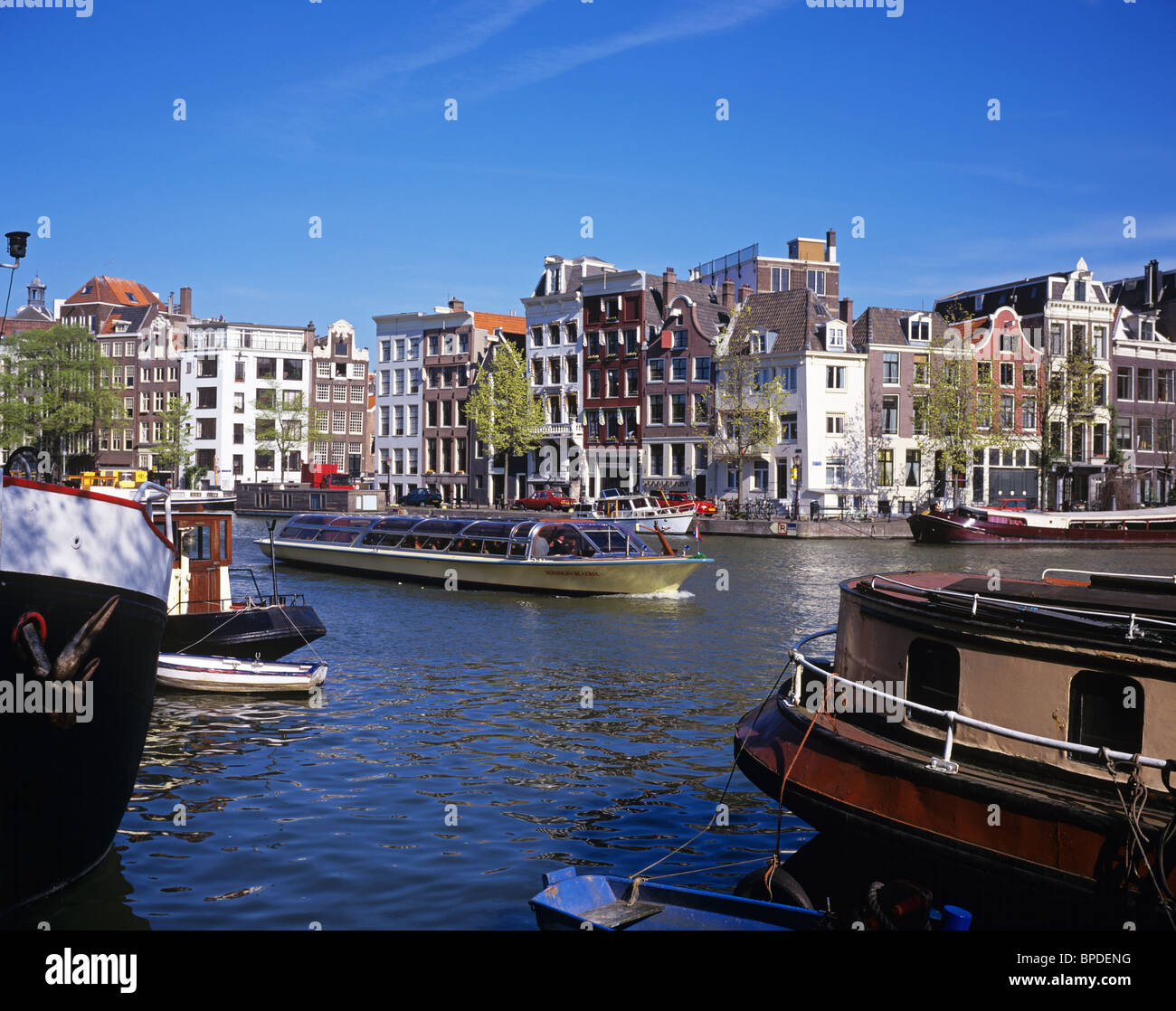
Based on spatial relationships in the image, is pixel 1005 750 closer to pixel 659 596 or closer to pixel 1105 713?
pixel 1105 713

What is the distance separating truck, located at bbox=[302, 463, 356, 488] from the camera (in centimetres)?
9519

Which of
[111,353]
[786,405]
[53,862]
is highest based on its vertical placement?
[111,353]

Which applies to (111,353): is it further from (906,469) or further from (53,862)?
(53,862)

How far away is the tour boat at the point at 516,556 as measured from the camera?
36.5 meters

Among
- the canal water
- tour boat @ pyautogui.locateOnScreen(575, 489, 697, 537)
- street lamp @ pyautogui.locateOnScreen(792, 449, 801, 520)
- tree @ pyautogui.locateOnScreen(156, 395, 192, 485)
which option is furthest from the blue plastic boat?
tree @ pyautogui.locateOnScreen(156, 395, 192, 485)

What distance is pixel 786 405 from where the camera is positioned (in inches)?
2995

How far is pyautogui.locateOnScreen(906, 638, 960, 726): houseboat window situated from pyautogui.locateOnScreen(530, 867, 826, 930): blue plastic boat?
2.46 meters

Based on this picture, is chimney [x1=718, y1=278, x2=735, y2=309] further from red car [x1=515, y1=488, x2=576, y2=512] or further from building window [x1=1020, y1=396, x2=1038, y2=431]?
building window [x1=1020, y1=396, x2=1038, y2=431]

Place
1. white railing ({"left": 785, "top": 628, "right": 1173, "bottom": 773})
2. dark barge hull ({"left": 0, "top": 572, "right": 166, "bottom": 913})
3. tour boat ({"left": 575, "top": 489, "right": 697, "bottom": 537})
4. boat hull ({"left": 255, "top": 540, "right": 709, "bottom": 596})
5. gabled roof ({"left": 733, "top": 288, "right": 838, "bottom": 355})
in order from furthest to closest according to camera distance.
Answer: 1. gabled roof ({"left": 733, "top": 288, "right": 838, "bottom": 355})
2. tour boat ({"left": 575, "top": 489, "right": 697, "bottom": 537})
3. boat hull ({"left": 255, "top": 540, "right": 709, "bottom": 596})
4. dark barge hull ({"left": 0, "top": 572, "right": 166, "bottom": 913})
5. white railing ({"left": 785, "top": 628, "right": 1173, "bottom": 773})

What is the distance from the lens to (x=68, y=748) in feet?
33.4

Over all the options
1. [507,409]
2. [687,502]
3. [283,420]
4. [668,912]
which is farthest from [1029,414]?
[668,912]

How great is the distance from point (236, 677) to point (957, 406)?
199 feet

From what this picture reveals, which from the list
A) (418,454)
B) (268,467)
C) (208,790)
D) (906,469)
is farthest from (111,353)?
(208,790)

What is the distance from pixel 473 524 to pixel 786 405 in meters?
39.8
